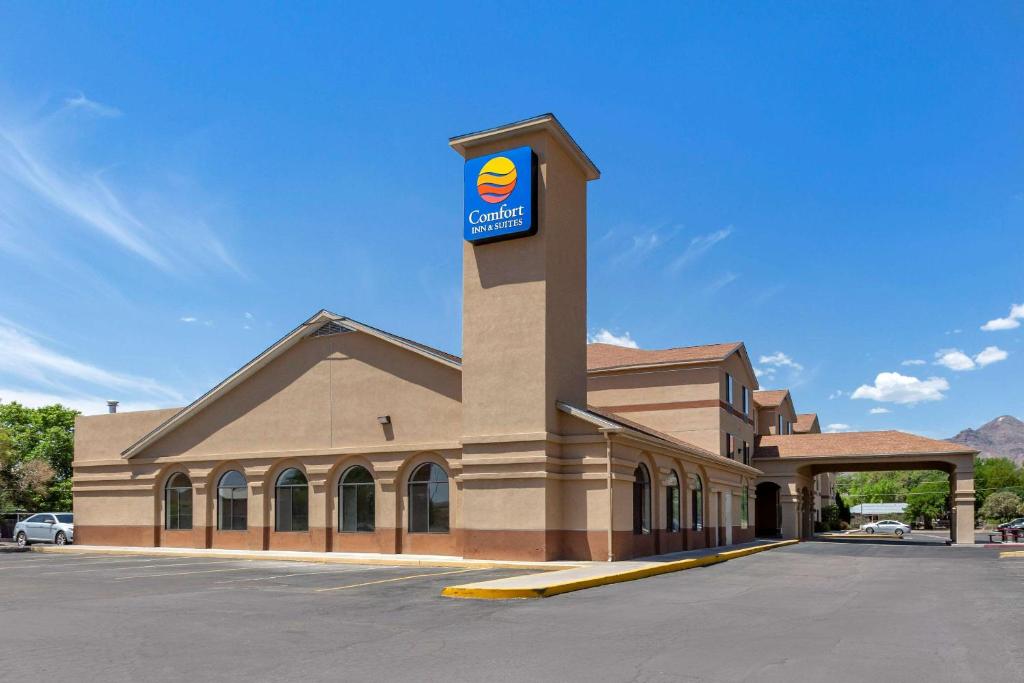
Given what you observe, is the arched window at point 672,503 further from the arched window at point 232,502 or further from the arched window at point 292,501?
the arched window at point 232,502

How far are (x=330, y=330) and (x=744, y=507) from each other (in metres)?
22.2

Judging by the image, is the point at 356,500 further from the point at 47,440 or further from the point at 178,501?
the point at 47,440

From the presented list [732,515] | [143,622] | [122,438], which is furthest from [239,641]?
[732,515]

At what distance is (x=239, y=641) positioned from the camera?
1089 cm

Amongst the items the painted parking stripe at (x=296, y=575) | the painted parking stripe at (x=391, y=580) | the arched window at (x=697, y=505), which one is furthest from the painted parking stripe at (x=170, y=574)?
the arched window at (x=697, y=505)

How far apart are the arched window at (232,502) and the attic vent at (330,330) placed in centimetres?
584

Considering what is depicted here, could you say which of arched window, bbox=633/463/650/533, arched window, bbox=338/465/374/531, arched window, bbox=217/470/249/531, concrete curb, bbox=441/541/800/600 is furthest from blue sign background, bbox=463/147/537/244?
arched window, bbox=217/470/249/531

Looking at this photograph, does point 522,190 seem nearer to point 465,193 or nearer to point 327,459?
point 465,193

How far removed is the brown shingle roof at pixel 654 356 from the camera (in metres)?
41.3

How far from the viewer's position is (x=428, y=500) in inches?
1048

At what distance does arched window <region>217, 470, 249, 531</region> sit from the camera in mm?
30328

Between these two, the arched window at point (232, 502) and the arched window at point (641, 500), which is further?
the arched window at point (232, 502)

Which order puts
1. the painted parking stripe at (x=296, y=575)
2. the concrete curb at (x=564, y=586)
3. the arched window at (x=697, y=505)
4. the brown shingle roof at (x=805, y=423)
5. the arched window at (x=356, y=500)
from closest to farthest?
the concrete curb at (x=564, y=586), the painted parking stripe at (x=296, y=575), the arched window at (x=356, y=500), the arched window at (x=697, y=505), the brown shingle roof at (x=805, y=423)

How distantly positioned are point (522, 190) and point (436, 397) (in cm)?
679
